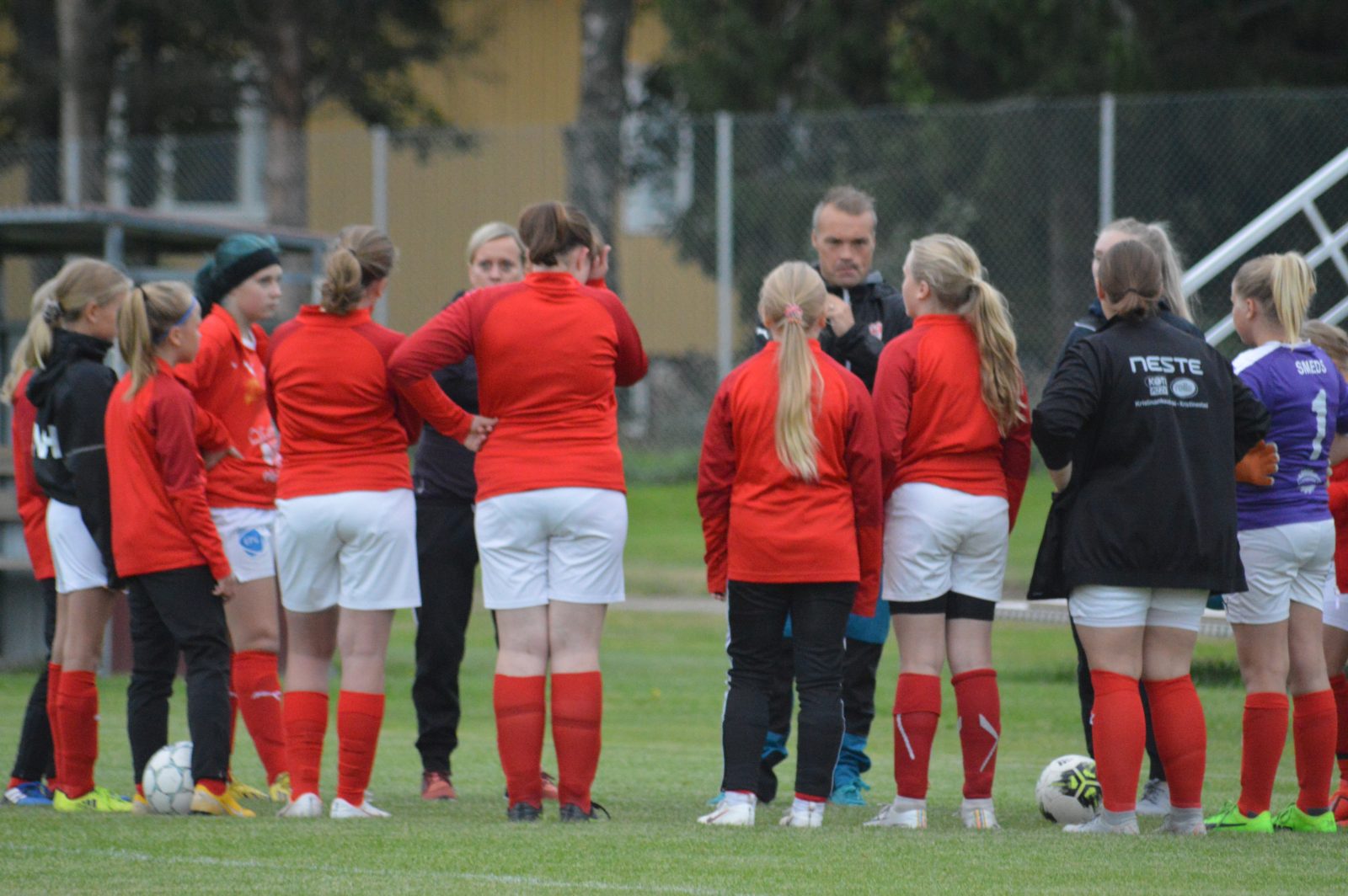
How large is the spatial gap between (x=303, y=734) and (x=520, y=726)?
818mm

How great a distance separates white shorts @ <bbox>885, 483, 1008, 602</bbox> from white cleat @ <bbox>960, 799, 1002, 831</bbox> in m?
0.70

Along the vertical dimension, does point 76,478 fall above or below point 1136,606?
above

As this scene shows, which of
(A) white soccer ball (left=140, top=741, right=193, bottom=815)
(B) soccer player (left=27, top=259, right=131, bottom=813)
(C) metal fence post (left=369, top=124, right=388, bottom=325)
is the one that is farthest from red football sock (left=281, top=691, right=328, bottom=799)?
(C) metal fence post (left=369, top=124, right=388, bottom=325)

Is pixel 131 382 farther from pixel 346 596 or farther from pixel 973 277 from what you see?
pixel 973 277

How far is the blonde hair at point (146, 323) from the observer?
21.4ft

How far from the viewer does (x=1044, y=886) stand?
16.8 feet

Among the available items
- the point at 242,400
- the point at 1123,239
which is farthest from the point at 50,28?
the point at 1123,239

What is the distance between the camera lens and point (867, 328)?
7199mm

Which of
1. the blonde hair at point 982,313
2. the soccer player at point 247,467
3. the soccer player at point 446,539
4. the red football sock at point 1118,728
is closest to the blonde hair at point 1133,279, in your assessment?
the blonde hair at point 982,313

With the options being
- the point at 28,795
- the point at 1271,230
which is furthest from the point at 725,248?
the point at 28,795

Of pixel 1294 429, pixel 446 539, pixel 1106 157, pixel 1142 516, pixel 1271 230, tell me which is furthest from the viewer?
pixel 1106 157

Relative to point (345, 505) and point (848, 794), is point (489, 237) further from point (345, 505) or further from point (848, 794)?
point (848, 794)

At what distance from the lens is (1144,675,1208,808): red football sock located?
5984 mm

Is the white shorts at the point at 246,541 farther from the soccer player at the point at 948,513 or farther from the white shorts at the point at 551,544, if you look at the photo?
the soccer player at the point at 948,513
